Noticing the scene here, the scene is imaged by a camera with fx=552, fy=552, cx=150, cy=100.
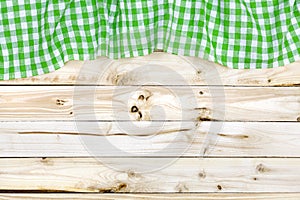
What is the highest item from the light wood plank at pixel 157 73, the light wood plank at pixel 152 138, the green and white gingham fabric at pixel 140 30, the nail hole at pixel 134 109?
the green and white gingham fabric at pixel 140 30

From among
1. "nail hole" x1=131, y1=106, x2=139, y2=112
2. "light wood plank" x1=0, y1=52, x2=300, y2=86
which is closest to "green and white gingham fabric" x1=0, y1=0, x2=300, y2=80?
"light wood plank" x1=0, y1=52, x2=300, y2=86

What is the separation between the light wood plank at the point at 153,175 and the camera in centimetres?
165

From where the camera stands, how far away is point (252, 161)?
67.2 inches

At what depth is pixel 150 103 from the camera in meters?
1.66

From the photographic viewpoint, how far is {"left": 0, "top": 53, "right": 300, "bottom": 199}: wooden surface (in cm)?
163

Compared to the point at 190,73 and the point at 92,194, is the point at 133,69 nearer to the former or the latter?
the point at 190,73

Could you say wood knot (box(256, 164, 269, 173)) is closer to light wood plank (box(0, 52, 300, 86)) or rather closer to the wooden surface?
the wooden surface

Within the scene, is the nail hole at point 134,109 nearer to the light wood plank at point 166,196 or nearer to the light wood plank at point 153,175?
the light wood plank at point 153,175

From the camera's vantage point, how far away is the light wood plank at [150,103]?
5.34ft

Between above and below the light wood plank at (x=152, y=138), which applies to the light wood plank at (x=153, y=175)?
below

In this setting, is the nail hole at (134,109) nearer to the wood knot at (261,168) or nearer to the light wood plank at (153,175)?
the light wood plank at (153,175)

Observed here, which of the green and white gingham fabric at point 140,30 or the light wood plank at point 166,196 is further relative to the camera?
the light wood plank at point 166,196

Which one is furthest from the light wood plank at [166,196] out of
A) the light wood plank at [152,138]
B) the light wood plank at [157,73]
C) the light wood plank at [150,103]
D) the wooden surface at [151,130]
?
the light wood plank at [157,73]

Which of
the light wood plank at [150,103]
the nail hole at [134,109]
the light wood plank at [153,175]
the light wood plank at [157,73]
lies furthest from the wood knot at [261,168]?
the nail hole at [134,109]
